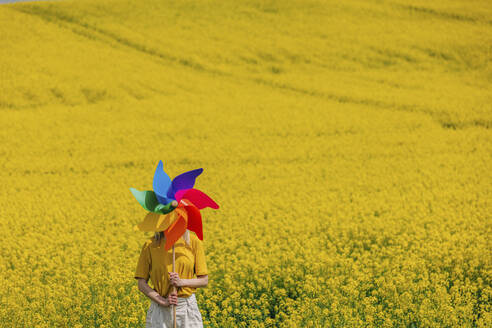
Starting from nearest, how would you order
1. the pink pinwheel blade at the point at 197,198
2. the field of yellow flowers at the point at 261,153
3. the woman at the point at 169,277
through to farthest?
the pink pinwheel blade at the point at 197,198 → the woman at the point at 169,277 → the field of yellow flowers at the point at 261,153

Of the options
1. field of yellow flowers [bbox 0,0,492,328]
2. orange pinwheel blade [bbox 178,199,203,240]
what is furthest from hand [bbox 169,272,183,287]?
field of yellow flowers [bbox 0,0,492,328]

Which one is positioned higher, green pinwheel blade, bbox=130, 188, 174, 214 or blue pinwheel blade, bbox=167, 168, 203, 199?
blue pinwheel blade, bbox=167, 168, 203, 199

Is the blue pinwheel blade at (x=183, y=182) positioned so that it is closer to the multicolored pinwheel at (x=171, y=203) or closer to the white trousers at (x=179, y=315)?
the multicolored pinwheel at (x=171, y=203)

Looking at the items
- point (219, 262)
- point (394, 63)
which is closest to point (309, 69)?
point (394, 63)

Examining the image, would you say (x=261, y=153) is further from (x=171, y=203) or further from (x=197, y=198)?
(x=171, y=203)

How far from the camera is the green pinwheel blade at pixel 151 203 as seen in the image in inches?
139

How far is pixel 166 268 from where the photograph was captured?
3.80 metres

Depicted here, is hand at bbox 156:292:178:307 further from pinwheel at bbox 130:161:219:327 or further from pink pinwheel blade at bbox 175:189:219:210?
pink pinwheel blade at bbox 175:189:219:210

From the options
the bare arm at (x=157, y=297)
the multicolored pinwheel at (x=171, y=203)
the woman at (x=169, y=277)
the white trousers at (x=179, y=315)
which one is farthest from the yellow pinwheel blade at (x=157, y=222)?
the white trousers at (x=179, y=315)

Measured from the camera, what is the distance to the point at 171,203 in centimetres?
353

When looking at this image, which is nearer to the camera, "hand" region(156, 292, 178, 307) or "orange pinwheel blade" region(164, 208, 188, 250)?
"orange pinwheel blade" region(164, 208, 188, 250)

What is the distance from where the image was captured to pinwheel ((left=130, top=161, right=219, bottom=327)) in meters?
3.54

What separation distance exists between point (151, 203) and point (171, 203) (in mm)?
158

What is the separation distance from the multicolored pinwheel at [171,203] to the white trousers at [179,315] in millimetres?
578
